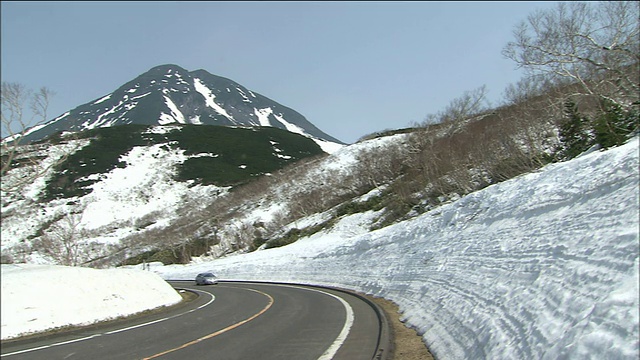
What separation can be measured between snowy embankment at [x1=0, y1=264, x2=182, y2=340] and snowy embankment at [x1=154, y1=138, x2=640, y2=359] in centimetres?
596

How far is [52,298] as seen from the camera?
664 centimetres

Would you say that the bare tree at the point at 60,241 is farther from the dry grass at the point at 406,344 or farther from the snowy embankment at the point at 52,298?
the dry grass at the point at 406,344

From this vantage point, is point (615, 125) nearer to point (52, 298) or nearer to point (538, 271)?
point (538, 271)

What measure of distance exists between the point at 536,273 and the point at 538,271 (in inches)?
1.8

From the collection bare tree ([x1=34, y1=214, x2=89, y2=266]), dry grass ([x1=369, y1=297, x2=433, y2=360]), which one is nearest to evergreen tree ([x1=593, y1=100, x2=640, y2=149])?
dry grass ([x1=369, y1=297, x2=433, y2=360])

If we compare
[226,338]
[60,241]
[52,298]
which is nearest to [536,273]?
[226,338]

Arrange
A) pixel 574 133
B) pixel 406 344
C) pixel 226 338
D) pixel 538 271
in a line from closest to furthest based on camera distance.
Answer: pixel 538 271, pixel 406 344, pixel 226 338, pixel 574 133

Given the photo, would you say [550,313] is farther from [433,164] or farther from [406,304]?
[433,164]

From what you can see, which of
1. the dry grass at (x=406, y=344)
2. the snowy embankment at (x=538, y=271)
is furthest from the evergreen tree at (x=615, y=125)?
the dry grass at (x=406, y=344)

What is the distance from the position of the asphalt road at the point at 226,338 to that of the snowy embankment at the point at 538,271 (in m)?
1.58

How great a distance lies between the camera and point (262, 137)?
446ft

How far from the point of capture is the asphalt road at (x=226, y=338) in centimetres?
795

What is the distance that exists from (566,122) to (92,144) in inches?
4121

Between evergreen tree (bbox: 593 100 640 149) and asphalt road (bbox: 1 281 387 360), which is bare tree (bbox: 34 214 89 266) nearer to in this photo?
asphalt road (bbox: 1 281 387 360)
